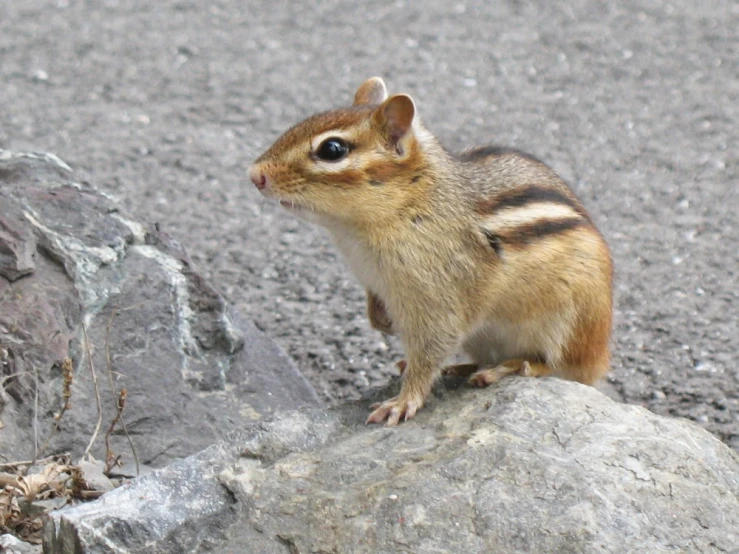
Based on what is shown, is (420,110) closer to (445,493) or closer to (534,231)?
(534,231)

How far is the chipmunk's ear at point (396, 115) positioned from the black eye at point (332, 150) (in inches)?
6.1

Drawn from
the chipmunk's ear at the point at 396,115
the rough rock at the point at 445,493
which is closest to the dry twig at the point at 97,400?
the rough rock at the point at 445,493

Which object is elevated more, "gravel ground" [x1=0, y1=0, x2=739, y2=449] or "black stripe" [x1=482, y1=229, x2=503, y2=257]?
"black stripe" [x1=482, y1=229, x2=503, y2=257]

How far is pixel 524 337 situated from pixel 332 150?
0.86 m

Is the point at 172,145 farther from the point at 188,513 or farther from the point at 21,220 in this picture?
the point at 188,513

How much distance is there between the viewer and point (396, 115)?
340 centimetres

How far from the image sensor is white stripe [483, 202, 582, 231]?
11.5 feet

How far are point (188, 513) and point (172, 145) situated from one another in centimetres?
426

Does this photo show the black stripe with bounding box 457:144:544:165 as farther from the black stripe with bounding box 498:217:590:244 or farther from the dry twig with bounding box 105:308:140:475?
the dry twig with bounding box 105:308:140:475

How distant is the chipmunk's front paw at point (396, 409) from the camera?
3.27 metres

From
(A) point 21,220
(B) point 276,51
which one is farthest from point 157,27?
(A) point 21,220

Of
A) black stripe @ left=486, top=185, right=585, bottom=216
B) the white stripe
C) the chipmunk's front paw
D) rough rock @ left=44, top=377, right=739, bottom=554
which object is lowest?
the chipmunk's front paw

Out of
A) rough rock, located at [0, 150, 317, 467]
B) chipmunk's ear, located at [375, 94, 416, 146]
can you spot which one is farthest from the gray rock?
chipmunk's ear, located at [375, 94, 416, 146]

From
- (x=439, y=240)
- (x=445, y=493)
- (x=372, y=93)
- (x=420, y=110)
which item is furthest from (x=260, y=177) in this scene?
(x=420, y=110)
